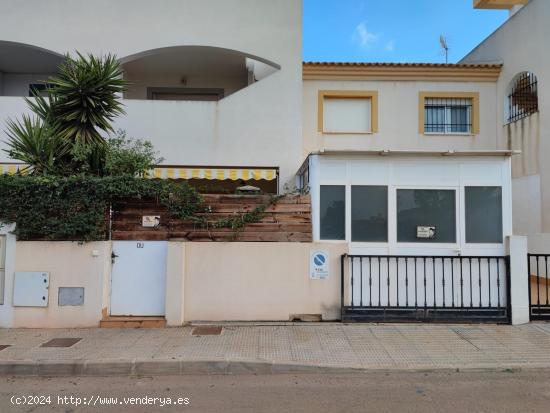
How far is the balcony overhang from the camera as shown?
16.4m

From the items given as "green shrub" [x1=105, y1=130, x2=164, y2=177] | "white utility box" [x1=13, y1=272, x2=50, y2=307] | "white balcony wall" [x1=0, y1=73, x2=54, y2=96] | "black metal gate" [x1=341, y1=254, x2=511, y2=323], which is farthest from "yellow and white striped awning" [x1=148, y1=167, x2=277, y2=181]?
"white balcony wall" [x1=0, y1=73, x2=54, y2=96]

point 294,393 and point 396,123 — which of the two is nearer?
point 294,393

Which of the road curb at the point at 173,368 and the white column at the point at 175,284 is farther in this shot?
the white column at the point at 175,284

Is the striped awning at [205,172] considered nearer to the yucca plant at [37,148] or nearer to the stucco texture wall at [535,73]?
the yucca plant at [37,148]

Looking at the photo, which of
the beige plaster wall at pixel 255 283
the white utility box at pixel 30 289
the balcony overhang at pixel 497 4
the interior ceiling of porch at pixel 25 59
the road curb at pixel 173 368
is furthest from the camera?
the balcony overhang at pixel 497 4

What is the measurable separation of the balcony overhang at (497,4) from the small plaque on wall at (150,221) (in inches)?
642

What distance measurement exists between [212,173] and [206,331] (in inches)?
210

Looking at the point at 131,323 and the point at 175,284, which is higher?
the point at 175,284

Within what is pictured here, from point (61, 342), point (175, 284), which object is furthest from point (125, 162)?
point (61, 342)

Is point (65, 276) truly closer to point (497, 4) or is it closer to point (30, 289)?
point (30, 289)

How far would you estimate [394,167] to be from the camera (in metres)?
8.48

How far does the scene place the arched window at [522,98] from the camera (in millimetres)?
13188

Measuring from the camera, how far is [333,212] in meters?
8.42

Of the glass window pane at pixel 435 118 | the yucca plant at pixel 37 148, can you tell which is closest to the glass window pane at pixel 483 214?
the glass window pane at pixel 435 118
